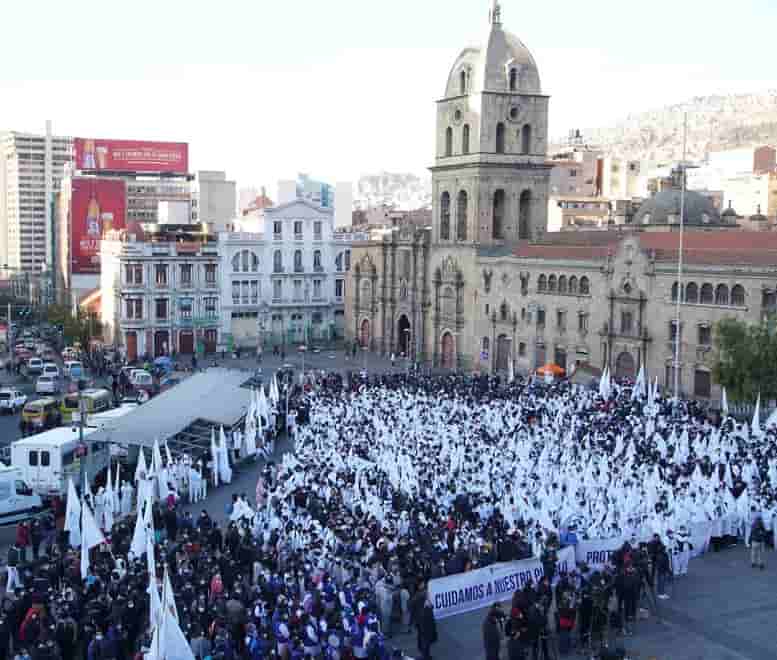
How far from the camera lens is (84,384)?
50.9 m

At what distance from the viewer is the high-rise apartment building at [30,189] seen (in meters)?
157

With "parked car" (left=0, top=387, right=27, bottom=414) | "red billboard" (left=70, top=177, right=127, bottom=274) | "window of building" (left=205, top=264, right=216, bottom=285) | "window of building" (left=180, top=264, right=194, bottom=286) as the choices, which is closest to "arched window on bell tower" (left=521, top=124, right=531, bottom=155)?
"window of building" (left=205, top=264, right=216, bottom=285)

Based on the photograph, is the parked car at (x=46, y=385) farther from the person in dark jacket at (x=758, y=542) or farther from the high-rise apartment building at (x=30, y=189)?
the high-rise apartment building at (x=30, y=189)

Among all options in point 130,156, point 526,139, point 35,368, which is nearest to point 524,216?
point 526,139

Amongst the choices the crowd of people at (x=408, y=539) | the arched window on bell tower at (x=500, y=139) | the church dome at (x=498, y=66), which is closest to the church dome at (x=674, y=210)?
the arched window on bell tower at (x=500, y=139)

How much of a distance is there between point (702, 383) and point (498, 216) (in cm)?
1979

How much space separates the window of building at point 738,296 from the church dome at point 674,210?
17.4 m

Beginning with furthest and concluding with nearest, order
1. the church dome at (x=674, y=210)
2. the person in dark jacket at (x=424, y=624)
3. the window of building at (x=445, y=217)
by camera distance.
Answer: the window of building at (x=445, y=217)
the church dome at (x=674, y=210)
the person in dark jacket at (x=424, y=624)

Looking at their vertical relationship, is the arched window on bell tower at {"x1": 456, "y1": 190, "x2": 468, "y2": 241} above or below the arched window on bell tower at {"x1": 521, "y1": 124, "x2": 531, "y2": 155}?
below

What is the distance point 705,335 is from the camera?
1770 inches

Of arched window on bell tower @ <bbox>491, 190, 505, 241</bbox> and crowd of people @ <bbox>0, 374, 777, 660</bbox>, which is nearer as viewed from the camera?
crowd of people @ <bbox>0, 374, 777, 660</bbox>

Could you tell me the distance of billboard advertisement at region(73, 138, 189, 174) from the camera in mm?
110750

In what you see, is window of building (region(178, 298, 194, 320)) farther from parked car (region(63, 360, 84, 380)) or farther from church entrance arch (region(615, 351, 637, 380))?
church entrance arch (region(615, 351, 637, 380))

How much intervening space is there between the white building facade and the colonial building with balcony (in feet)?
4.46
